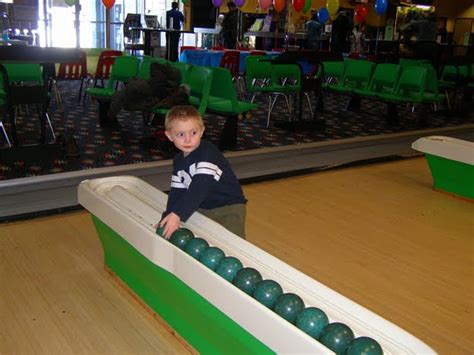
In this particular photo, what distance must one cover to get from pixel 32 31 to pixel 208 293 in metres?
9.27

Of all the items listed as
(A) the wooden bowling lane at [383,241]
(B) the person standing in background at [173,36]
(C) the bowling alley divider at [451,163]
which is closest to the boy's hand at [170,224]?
(A) the wooden bowling lane at [383,241]

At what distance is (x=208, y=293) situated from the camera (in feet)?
5.79

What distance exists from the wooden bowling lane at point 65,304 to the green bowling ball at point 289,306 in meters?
0.66

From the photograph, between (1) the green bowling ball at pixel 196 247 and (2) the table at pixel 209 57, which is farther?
(2) the table at pixel 209 57

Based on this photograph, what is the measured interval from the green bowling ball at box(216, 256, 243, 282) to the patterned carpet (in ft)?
8.94

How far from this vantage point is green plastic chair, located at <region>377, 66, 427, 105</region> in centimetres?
646

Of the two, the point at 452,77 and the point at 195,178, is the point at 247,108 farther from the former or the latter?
the point at 452,77

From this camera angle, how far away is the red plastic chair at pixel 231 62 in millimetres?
8039

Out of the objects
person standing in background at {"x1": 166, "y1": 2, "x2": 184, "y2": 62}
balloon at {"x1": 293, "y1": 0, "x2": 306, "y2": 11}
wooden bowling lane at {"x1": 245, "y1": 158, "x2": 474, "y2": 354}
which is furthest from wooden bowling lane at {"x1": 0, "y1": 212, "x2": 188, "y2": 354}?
Result: balloon at {"x1": 293, "y1": 0, "x2": 306, "y2": 11}

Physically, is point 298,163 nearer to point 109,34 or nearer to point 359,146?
point 359,146

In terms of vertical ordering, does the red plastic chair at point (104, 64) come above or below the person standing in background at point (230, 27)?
below

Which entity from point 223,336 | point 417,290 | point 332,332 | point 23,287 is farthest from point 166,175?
point 332,332

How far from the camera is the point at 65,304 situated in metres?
2.41

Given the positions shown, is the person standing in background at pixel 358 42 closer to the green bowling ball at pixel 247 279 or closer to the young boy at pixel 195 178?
the young boy at pixel 195 178
